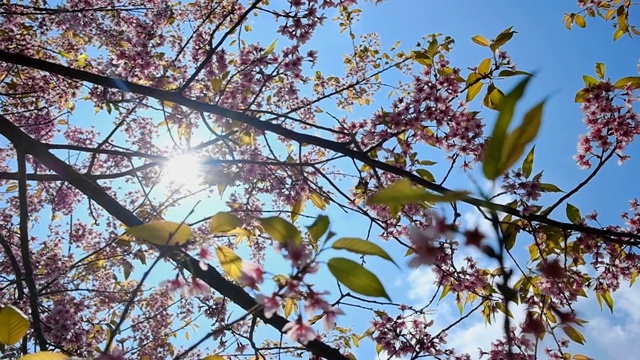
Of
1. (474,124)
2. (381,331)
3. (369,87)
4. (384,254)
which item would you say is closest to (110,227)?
(369,87)

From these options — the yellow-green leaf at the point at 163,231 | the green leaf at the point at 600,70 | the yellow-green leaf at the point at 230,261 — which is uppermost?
the green leaf at the point at 600,70

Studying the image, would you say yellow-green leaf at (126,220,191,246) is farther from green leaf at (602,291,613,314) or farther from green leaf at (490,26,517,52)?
green leaf at (602,291,613,314)

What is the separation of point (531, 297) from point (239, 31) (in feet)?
9.74

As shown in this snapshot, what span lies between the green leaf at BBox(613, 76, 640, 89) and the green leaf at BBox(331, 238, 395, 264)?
2.90 meters

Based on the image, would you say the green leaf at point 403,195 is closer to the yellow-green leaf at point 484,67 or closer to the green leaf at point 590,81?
the yellow-green leaf at point 484,67

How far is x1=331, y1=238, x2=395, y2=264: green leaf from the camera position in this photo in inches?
36.1

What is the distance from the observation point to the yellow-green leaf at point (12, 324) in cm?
115

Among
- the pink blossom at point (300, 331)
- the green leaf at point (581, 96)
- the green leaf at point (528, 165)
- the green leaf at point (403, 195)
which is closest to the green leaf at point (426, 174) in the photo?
the green leaf at point (528, 165)

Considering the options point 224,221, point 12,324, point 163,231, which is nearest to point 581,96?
point 224,221

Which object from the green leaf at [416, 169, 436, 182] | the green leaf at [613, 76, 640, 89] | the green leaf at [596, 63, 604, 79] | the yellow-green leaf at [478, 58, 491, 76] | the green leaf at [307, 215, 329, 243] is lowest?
the green leaf at [307, 215, 329, 243]

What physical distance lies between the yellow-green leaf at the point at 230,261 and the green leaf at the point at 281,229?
0.25 meters

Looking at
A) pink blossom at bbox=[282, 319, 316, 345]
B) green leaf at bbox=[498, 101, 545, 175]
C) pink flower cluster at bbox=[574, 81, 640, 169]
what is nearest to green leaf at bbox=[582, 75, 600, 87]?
pink flower cluster at bbox=[574, 81, 640, 169]

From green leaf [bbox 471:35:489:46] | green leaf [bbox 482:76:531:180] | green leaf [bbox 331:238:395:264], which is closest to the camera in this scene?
green leaf [bbox 482:76:531:180]

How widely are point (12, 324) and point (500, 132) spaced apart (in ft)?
3.96
